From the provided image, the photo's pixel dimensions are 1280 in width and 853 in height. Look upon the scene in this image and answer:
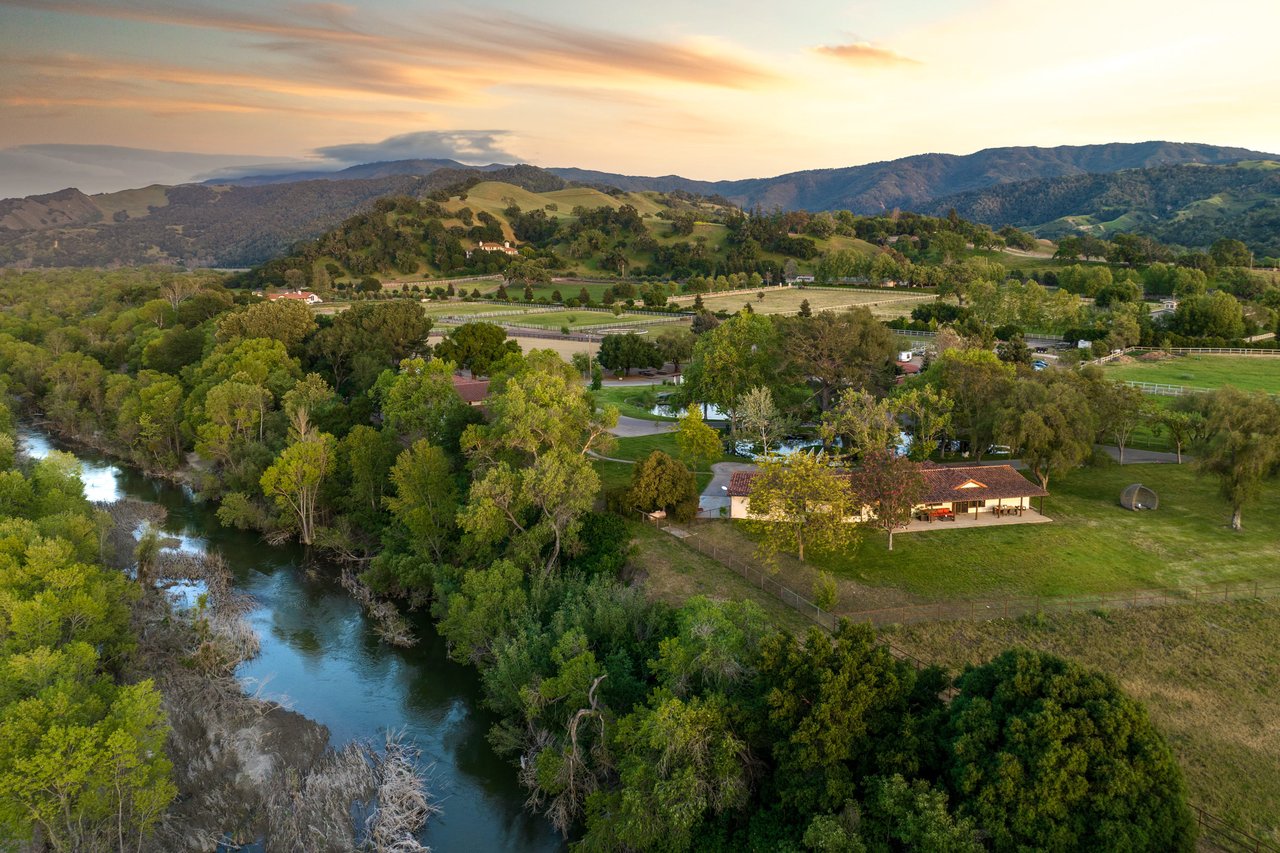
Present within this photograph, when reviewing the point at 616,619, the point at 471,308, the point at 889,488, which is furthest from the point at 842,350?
the point at 471,308

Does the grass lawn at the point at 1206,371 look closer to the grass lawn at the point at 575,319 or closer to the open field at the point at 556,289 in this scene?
the grass lawn at the point at 575,319

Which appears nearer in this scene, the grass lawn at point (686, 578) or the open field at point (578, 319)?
the grass lawn at point (686, 578)

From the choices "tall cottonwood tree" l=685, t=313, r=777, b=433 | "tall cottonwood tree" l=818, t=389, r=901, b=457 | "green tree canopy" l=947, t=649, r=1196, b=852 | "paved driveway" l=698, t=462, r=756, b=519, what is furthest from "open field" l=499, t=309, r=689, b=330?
"green tree canopy" l=947, t=649, r=1196, b=852

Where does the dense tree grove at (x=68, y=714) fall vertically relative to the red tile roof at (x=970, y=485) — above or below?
below

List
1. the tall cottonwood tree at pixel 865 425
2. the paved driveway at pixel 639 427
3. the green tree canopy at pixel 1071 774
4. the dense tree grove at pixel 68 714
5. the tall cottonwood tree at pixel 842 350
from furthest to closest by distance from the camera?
the paved driveway at pixel 639 427, the tall cottonwood tree at pixel 842 350, the tall cottonwood tree at pixel 865 425, the dense tree grove at pixel 68 714, the green tree canopy at pixel 1071 774

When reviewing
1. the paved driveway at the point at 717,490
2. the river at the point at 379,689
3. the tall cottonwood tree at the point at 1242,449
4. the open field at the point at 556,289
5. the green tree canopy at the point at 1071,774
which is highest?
the tall cottonwood tree at the point at 1242,449

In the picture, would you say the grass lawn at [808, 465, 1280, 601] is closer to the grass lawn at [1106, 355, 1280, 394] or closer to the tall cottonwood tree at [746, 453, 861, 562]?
the tall cottonwood tree at [746, 453, 861, 562]

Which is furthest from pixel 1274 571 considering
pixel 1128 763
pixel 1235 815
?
pixel 1128 763

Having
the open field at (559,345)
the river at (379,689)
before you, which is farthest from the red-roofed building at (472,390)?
the open field at (559,345)
